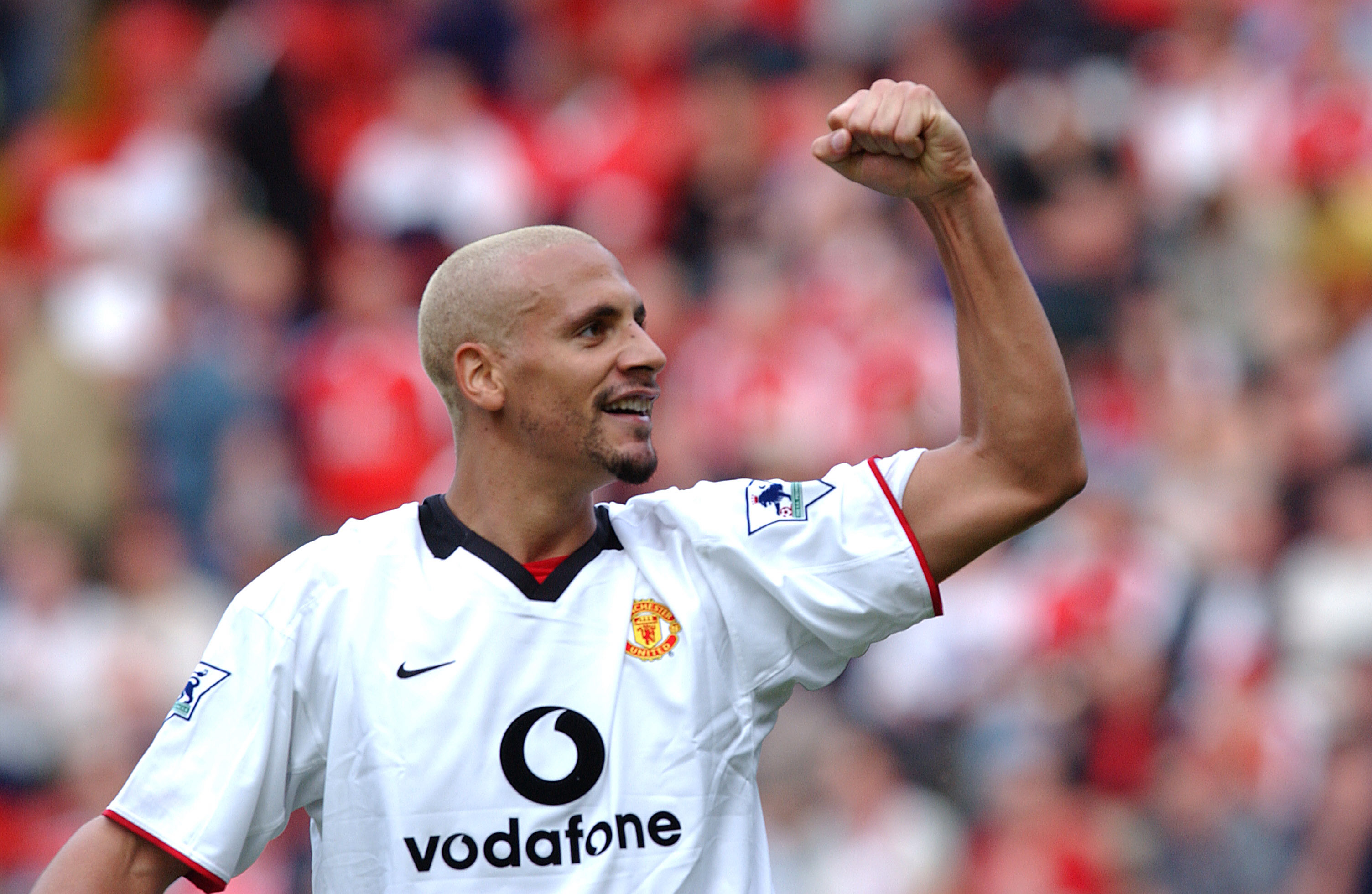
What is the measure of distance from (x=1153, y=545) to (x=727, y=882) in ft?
16.3

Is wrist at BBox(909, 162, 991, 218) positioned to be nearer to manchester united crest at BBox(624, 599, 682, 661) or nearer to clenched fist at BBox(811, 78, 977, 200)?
clenched fist at BBox(811, 78, 977, 200)

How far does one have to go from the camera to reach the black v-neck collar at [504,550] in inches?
137

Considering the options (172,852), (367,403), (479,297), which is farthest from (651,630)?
(367,403)

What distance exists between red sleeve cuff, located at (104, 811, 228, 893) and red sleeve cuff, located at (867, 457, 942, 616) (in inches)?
53.9

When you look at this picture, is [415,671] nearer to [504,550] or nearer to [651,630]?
[504,550]

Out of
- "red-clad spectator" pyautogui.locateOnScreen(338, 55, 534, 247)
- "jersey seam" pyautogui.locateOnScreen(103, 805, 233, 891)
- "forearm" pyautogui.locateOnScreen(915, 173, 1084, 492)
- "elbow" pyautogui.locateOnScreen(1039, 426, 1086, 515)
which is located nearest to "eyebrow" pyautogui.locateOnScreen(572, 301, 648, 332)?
"forearm" pyautogui.locateOnScreen(915, 173, 1084, 492)

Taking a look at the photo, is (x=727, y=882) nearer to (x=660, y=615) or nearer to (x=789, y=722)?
(x=660, y=615)

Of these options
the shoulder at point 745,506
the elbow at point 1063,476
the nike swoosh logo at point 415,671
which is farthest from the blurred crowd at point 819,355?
the nike swoosh logo at point 415,671

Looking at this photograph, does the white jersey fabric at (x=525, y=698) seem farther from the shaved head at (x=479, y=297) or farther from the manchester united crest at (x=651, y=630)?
the shaved head at (x=479, y=297)

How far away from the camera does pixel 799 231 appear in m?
9.59

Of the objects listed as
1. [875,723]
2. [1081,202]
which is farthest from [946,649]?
[1081,202]

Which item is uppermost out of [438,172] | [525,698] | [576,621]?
[438,172]

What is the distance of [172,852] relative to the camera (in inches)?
128

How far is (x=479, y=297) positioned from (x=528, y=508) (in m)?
0.42
